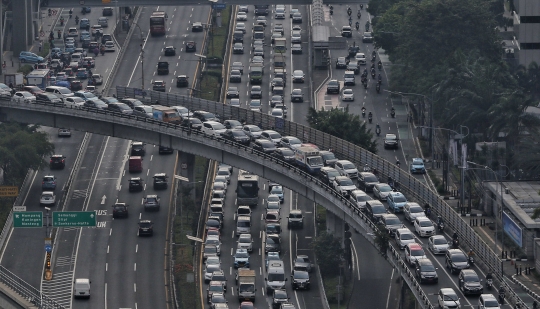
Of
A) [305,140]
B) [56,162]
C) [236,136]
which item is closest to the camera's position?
[236,136]

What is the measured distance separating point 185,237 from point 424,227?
28486 millimetres

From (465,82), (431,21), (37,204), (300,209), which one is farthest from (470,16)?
(37,204)

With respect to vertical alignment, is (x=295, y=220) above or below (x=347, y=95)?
below

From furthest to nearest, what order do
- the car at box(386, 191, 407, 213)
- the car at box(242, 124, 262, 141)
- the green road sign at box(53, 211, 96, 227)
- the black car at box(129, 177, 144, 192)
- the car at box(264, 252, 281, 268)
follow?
the black car at box(129, 177, 144, 192), the car at box(242, 124, 262, 141), the car at box(264, 252, 281, 268), the car at box(386, 191, 407, 213), the green road sign at box(53, 211, 96, 227)

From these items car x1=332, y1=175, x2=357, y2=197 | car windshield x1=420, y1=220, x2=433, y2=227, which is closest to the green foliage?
car x1=332, y1=175, x2=357, y2=197

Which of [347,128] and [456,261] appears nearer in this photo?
[456,261]

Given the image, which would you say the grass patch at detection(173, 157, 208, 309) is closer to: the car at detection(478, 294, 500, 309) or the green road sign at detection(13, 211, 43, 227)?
the green road sign at detection(13, 211, 43, 227)

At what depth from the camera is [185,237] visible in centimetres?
14388

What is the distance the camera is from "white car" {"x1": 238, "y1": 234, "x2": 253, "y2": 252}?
14050 centimetres

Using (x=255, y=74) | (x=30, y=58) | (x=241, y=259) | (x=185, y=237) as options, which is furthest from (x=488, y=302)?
(x=30, y=58)

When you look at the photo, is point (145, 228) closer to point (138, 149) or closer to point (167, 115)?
point (167, 115)

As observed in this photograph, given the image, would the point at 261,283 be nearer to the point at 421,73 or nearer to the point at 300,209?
the point at 300,209

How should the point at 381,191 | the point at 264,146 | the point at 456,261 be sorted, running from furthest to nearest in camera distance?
1. the point at 264,146
2. the point at 381,191
3. the point at 456,261

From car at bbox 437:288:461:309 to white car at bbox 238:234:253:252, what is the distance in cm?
3462
